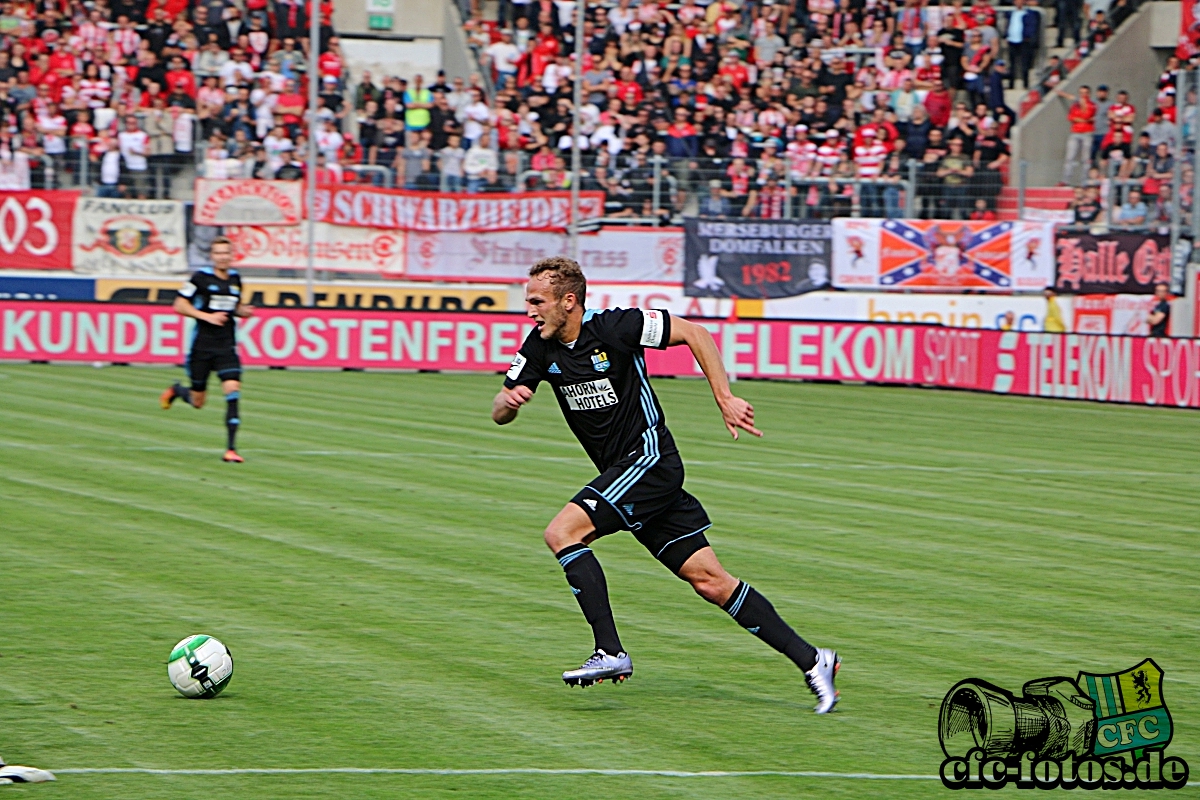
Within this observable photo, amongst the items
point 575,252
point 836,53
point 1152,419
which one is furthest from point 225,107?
point 1152,419

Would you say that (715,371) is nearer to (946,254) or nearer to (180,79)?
(946,254)

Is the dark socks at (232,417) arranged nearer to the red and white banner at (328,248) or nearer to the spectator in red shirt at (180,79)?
the red and white banner at (328,248)

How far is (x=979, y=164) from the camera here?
31.4 metres

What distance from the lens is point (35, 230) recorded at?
29.1 metres

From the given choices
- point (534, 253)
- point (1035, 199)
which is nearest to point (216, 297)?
point (534, 253)

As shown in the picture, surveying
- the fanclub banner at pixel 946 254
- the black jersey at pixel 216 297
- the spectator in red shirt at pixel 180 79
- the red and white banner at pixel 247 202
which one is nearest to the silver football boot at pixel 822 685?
the black jersey at pixel 216 297

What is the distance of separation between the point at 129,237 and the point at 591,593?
23.8 metres

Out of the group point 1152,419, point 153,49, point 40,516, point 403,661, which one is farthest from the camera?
point 153,49

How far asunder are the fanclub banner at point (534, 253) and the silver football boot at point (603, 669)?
77.2 feet

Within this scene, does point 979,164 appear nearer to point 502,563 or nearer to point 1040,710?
point 502,563

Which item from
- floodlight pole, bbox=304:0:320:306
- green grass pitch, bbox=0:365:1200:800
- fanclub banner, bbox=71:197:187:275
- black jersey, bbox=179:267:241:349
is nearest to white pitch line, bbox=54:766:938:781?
green grass pitch, bbox=0:365:1200:800

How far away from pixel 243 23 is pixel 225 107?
2.86 metres

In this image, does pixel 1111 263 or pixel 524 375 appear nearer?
pixel 524 375

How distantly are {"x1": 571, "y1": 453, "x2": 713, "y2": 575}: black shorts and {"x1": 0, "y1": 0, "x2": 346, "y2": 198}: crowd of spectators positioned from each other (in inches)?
932
